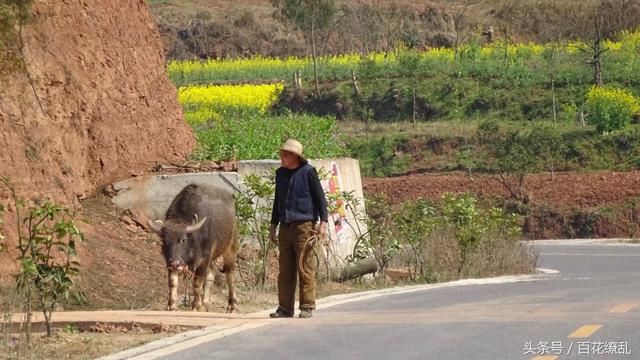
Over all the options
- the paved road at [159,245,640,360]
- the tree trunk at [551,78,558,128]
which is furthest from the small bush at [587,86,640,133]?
the paved road at [159,245,640,360]

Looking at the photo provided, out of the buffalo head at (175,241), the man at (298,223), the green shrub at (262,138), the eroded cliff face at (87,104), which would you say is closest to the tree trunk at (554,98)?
the green shrub at (262,138)

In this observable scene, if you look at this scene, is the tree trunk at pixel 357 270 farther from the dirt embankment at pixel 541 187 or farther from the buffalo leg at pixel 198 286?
the dirt embankment at pixel 541 187

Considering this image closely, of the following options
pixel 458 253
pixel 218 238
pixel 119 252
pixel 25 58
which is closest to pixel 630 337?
pixel 218 238

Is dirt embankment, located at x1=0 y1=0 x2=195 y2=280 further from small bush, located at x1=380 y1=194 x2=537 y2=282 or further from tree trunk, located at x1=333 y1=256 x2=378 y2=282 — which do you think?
small bush, located at x1=380 y1=194 x2=537 y2=282

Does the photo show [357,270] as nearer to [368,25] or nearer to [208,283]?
[208,283]

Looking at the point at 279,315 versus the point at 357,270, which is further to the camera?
the point at 357,270

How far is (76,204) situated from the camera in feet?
70.6

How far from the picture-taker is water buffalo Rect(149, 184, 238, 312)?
18141 mm

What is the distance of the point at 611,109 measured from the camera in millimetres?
56094

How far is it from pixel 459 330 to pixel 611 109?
41700mm

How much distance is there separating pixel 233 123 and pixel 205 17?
211ft

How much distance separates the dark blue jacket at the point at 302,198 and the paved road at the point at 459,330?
1.15 metres

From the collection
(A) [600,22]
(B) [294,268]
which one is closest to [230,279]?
(B) [294,268]

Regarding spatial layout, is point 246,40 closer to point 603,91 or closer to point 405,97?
point 405,97
